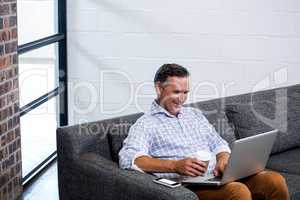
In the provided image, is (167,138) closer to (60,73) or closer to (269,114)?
(269,114)

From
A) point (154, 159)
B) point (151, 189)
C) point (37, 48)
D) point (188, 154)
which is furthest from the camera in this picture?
point (37, 48)

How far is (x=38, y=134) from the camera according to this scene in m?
5.13

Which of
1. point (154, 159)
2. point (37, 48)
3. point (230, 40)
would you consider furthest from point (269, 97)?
point (37, 48)

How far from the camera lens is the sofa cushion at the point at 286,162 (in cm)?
373

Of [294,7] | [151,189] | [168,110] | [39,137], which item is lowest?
[39,137]

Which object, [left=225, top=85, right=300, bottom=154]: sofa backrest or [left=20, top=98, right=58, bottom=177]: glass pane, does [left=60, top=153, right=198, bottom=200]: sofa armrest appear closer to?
[left=225, top=85, right=300, bottom=154]: sofa backrest

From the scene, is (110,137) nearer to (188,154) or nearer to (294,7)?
(188,154)

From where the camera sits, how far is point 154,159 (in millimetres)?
3021

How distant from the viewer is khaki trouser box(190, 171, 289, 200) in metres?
2.95

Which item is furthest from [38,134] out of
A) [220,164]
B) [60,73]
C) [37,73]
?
[220,164]

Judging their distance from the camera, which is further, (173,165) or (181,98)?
(181,98)

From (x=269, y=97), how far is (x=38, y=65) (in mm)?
1976

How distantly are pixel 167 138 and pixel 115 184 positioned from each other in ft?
1.43

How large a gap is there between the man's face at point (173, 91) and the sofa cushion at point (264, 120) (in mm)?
785
